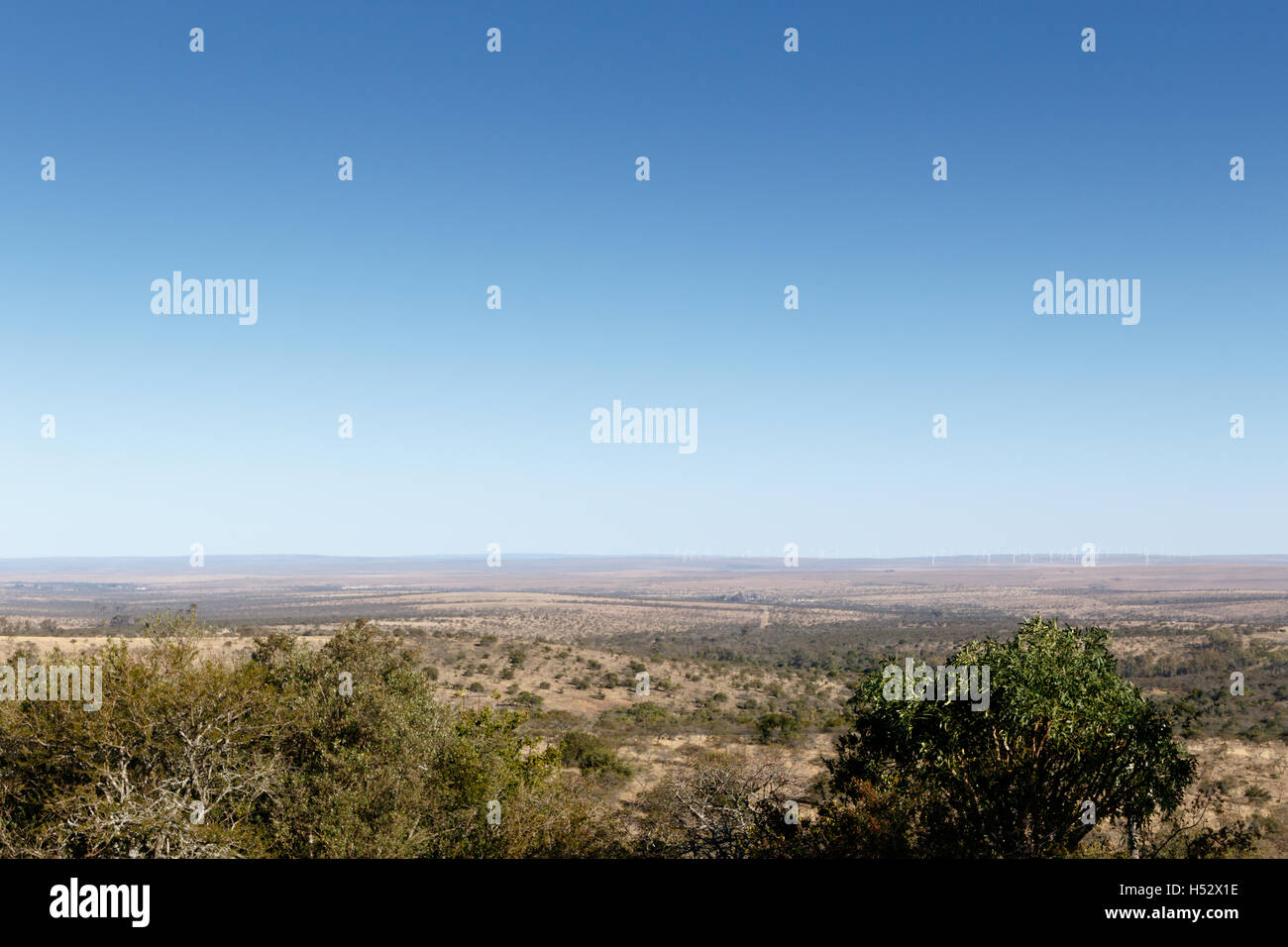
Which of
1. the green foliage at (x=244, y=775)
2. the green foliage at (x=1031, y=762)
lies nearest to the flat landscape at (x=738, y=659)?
the green foliage at (x=244, y=775)

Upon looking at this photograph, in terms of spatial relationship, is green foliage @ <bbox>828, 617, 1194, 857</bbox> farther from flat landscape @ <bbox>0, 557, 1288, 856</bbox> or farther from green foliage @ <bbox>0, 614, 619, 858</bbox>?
green foliage @ <bbox>0, 614, 619, 858</bbox>

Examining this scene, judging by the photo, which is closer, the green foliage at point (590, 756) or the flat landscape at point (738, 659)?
the green foliage at point (590, 756)

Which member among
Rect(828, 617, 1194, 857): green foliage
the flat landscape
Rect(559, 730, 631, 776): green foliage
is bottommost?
the flat landscape

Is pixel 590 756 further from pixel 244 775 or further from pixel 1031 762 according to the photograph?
pixel 1031 762

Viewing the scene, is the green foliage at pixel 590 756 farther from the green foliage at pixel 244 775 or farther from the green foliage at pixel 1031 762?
the green foliage at pixel 1031 762

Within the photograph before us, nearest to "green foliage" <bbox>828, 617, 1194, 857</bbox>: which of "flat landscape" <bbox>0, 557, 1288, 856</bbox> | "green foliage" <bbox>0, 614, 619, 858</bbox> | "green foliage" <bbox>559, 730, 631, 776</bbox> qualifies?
"flat landscape" <bbox>0, 557, 1288, 856</bbox>

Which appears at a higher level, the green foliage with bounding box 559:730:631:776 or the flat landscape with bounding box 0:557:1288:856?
the green foliage with bounding box 559:730:631:776

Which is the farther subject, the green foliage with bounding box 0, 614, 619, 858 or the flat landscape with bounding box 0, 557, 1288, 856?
the flat landscape with bounding box 0, 557, 1288, 856

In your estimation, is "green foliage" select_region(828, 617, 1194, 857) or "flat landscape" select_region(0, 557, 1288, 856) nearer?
"green foliage" select_region(828, 617, 1194, 857)

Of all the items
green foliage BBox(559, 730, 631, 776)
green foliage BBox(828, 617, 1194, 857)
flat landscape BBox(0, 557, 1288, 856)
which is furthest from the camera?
flat landscape BBox(0, 557, 1288, 856)

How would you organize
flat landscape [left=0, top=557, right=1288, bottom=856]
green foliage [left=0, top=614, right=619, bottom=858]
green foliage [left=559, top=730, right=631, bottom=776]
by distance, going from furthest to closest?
flat landscape [left=0, top=557, right=1288, bottom=856] → green foliage [left=559, top=730, right=631, bottom=776] → green foliage [left=0, top=614, right=619, bottom=858]

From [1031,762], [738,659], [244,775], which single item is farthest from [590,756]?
[738,659]

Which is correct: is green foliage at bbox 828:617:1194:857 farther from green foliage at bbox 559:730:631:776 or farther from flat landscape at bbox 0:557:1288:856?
green foliage at bbox 559:730:631:776
